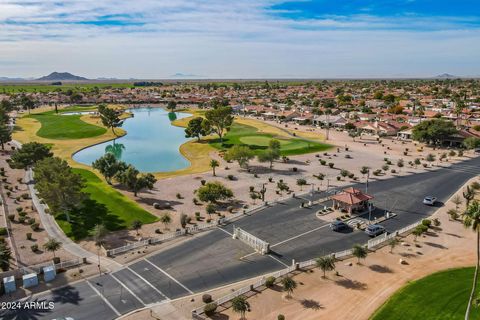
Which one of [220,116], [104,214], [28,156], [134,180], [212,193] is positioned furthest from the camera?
[220,116]

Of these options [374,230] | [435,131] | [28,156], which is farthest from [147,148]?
[435,131]

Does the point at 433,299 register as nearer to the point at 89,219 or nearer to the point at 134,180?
the point at 89,219

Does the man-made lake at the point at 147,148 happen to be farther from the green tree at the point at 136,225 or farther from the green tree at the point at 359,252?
the green tree at the point at 359,252

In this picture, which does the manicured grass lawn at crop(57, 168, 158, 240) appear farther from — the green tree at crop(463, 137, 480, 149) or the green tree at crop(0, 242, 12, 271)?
the green tree at crop(463, 137, 480, 149)

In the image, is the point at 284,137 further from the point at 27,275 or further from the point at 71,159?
the point at 27,275

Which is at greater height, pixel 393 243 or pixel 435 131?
pixel 435 131

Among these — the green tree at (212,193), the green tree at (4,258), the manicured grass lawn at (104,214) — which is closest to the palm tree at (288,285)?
the manicured grass lawn at (104,214)

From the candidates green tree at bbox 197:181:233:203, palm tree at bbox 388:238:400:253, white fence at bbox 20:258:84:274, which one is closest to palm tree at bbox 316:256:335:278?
palm tree at bbox 388:238:400:253
